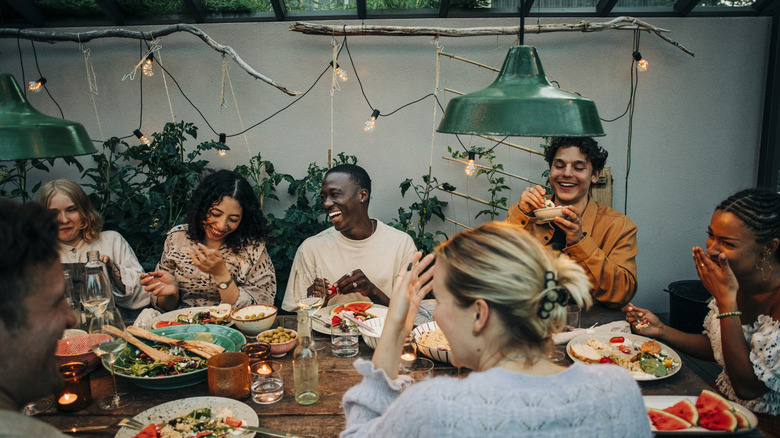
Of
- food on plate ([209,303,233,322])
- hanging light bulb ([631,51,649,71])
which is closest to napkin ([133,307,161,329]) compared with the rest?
food on plate ([209,303,233,322])

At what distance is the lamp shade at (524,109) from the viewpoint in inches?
57.2

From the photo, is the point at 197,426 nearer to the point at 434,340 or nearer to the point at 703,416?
the point at 434,340

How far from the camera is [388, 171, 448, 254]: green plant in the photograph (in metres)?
4.19

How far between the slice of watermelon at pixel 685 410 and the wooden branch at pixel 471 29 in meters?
3.16

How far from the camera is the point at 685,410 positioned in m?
1.63

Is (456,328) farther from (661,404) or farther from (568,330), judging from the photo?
(568,330)

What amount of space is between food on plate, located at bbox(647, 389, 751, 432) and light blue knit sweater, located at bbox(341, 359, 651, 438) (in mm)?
521

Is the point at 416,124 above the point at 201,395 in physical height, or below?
above

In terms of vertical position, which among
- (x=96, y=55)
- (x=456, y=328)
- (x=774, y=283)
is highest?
(x=96, y=55)

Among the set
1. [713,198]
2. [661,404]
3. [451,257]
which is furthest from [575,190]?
[713,198]

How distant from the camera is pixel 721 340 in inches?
82.1


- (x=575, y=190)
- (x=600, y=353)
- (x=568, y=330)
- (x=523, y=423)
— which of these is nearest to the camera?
(x=523, y=423)

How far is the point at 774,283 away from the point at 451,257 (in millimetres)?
1655

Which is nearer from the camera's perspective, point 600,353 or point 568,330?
point 600,353
